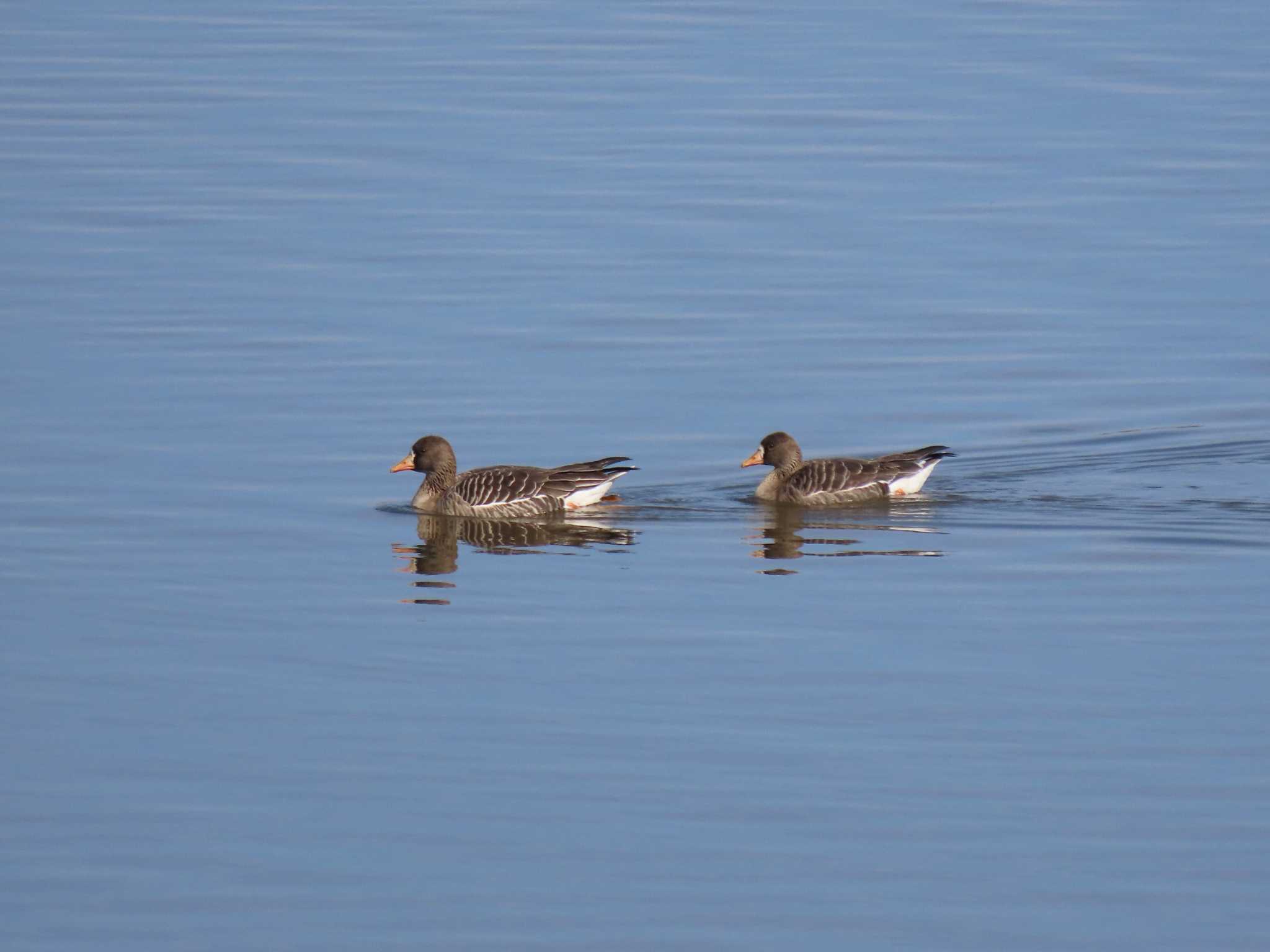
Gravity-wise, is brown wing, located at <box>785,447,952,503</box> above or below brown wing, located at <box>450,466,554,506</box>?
above

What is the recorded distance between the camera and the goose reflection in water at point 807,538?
50.5 feet

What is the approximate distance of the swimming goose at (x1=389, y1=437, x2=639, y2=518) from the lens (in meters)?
16.8

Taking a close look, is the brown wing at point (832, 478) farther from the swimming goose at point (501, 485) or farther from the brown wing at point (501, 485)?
the brown wing at point (501, 485)

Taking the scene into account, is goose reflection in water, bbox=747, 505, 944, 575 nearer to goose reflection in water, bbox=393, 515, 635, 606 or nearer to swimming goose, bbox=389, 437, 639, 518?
goose reflection in water, bbox=393, 515, 635, 606

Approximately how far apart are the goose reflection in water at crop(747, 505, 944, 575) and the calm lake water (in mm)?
90

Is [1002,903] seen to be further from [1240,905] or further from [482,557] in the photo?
[482,557]

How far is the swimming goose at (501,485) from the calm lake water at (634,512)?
0.69 feet

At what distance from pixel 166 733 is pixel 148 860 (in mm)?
1678

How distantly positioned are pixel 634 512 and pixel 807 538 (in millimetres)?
1425

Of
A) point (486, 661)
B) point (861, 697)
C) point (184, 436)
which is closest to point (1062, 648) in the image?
point (861, 697)

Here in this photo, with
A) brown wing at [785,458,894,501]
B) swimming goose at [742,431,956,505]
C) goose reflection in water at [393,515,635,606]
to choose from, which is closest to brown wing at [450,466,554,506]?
goose reflection in water at [393,515,635,606]

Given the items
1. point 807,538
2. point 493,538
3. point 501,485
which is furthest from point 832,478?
point 493,538

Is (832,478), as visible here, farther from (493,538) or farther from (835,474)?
(493,538)

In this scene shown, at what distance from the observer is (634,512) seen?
55.2 ft
